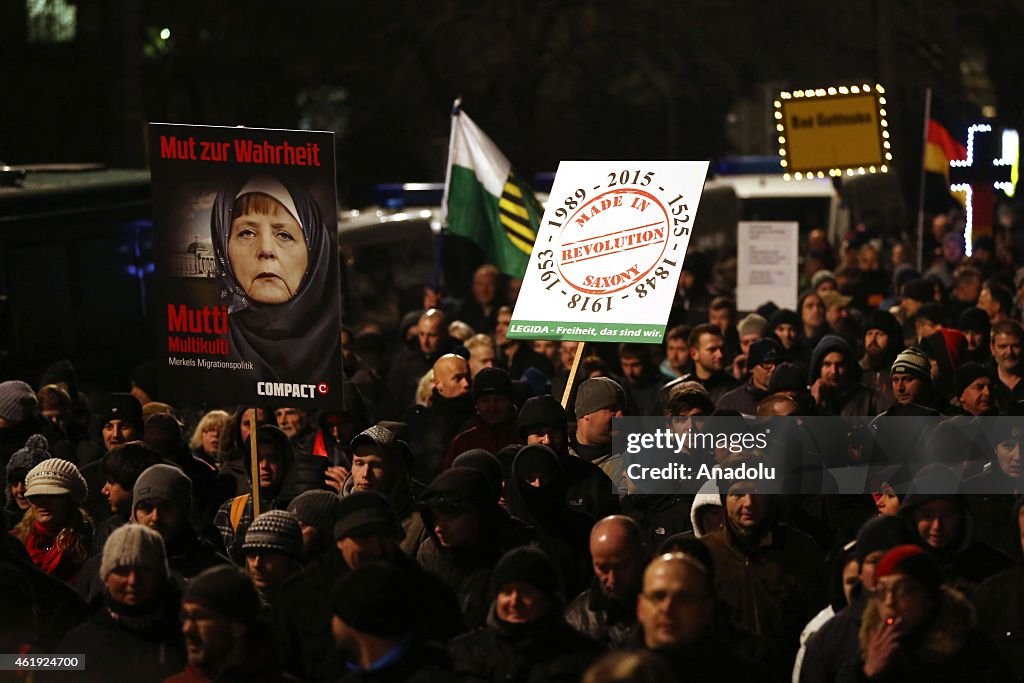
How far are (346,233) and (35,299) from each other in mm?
A: 5829

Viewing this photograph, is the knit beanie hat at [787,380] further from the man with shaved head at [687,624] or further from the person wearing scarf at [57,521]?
the man with shaved head at [687,624]

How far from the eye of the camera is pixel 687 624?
202 inches

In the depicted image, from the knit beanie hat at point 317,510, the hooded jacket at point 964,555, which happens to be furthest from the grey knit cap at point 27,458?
the hooded jacket at point 964,555

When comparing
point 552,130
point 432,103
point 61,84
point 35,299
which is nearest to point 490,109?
point 432,103

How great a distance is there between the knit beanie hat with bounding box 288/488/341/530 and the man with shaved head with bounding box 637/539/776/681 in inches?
70.6

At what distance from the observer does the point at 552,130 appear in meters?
37.1

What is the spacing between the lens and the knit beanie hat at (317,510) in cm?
679

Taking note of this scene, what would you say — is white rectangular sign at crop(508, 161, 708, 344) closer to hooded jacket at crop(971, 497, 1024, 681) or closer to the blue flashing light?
hooded jacket at crop(971, 497, 1024, 681)

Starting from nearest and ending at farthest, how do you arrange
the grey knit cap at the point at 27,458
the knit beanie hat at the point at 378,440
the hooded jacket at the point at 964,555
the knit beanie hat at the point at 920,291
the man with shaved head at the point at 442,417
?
the hooded jacket at the point at 964,555
the knit beanie hat at the point at 378,440
the grey knit cap at the point at 27,458
the man with shaved head at the point at 442,417
the knit beanie hat at the point at 920,291

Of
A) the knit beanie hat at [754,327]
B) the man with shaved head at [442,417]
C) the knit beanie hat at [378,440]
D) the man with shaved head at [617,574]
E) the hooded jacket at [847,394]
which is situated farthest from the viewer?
the knit beanie hat at [754,327]

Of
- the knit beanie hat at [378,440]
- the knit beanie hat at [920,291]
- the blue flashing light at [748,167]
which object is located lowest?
the knit beanie hat at [378,440]

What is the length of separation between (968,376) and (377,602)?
16.4ft

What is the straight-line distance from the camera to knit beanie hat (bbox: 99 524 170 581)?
5.81 m

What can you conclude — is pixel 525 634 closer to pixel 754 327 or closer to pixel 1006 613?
pixel 1006 613
